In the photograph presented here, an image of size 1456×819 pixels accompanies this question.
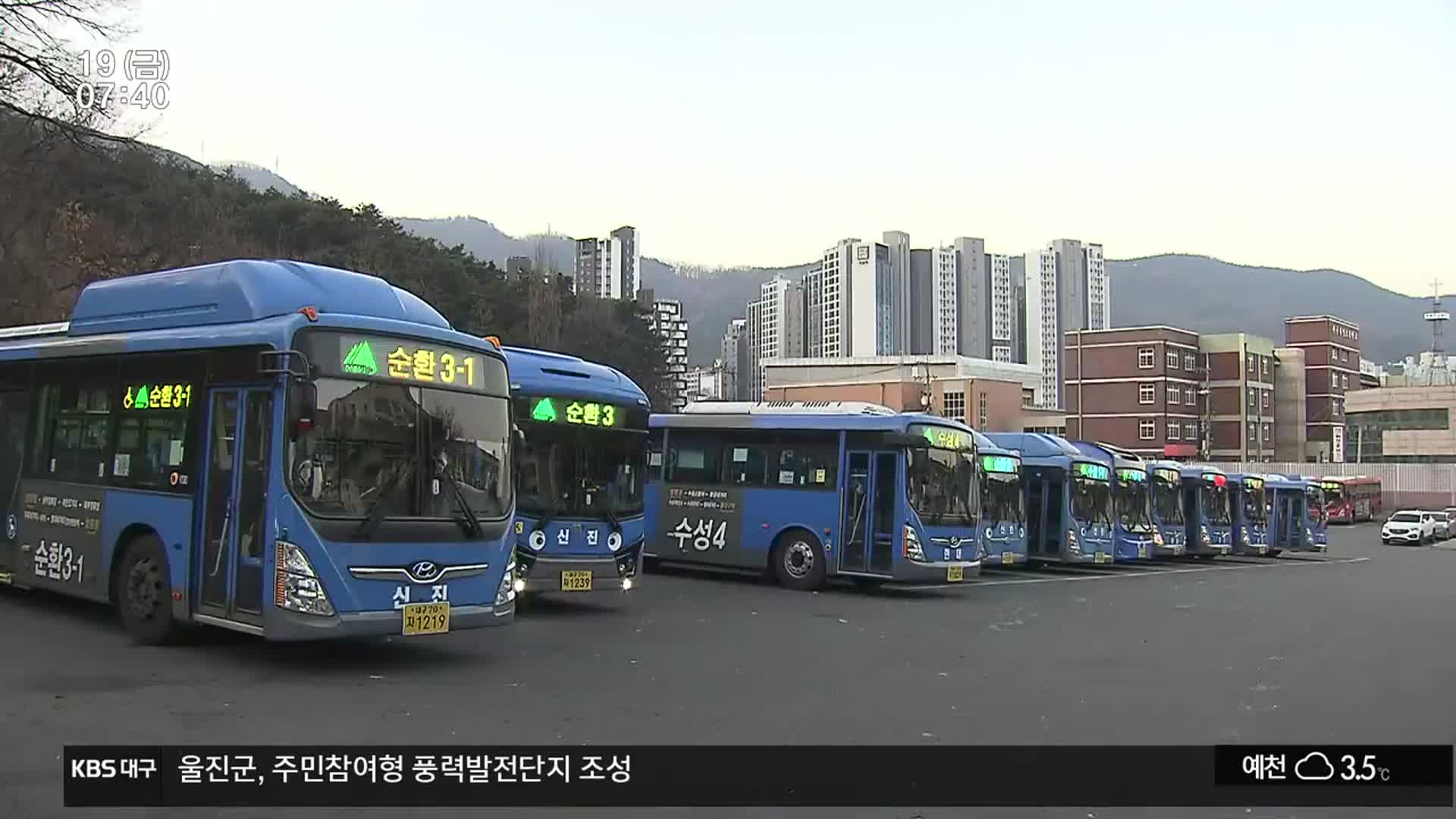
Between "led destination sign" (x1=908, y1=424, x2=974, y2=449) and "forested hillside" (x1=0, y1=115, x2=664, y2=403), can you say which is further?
"forested hillside" (x1=0, y1=115, x2=664, y2=403)

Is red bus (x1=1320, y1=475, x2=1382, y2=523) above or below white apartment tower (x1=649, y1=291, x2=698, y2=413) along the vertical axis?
below

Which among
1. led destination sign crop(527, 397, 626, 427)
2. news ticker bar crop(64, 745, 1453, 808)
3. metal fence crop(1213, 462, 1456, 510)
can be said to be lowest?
news ticker bar crop(64, 745, 1453, 808)

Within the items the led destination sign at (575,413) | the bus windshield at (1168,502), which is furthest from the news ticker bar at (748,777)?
the bus windshield at (1168,502)

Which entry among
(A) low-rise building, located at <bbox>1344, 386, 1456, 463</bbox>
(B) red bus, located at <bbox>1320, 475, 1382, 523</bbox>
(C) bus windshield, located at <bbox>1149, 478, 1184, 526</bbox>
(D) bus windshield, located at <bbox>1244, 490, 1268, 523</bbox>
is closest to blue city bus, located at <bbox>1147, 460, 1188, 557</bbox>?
(C) bus windshield, located at <bbox>1149, 478, 1184, 526</bbox>

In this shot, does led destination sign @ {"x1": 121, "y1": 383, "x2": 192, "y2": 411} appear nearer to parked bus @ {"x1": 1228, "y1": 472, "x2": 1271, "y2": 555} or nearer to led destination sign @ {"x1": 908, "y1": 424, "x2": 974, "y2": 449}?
led destination sign @ {"x1": 908, "y1": 424, "x2": 974, "y2": 449}

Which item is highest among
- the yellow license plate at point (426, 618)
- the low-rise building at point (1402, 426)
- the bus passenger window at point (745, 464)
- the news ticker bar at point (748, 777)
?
the low-rise building at point (1402, 426)

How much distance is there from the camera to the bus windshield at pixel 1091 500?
26.0 metres

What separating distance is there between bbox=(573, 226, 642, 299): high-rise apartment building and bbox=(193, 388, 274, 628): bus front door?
89.7 metres

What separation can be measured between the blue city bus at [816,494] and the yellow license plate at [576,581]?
5.60 m

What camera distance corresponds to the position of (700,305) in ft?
567

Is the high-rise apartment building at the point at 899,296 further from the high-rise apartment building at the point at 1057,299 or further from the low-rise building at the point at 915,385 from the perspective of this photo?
the low-rise building at the point at 915,385

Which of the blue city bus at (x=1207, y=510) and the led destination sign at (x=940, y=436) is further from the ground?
the led destination sign at (x=940, y=436)

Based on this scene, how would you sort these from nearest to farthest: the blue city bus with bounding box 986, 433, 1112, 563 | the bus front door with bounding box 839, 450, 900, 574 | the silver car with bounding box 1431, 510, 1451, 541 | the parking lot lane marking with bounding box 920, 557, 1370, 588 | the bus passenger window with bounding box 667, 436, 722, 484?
the bus front door with bounding box 839, 450, 900, 574, the bus passenger window with bounding box 667, 436, 722, 484, the parking lot lane marking with bounding box 920, 557, 1370, 588, the blue city bus with bounding box 986, 433, 1112, 563, the silver car with bounding box 1431, 510, 1451, 541

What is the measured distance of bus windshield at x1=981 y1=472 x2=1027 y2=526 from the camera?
22.7 meters
